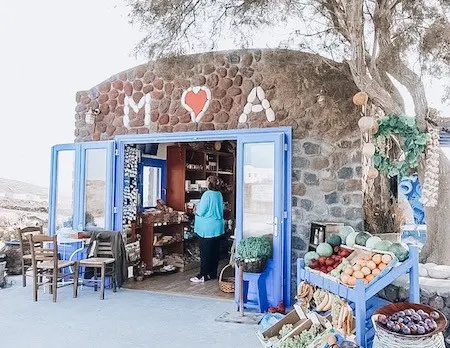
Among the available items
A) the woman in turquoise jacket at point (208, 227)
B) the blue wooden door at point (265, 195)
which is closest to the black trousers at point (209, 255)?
the woman in turquoise jacket at point (208, 227)

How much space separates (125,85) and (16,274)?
3.69 m

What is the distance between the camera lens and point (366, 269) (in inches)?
150

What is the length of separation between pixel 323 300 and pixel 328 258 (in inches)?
18.7

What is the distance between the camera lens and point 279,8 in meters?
4.84

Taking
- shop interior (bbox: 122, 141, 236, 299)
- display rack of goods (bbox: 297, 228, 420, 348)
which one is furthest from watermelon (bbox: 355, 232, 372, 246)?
shop interior (bbox: 122, 141, 236, 299)

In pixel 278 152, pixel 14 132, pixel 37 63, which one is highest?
pixel 37 63

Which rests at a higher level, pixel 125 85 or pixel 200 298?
pixel 125 85

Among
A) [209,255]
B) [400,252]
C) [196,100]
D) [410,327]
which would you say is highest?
[196,100]

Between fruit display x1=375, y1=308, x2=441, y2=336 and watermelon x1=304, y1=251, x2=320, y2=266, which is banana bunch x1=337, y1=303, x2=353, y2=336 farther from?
watermelon x1=304, y1=251, x2=320, y2=266

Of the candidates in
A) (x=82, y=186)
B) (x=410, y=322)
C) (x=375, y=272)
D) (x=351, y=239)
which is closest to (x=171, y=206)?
(x=82, y=186)

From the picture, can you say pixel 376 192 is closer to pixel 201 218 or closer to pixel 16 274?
pixel 201 218

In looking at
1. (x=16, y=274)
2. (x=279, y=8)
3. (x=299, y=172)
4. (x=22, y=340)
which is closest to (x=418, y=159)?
(x=299, y=172)

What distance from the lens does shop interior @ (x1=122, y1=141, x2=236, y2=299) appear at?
7.24 m

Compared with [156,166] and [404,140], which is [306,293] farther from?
[156,166]
